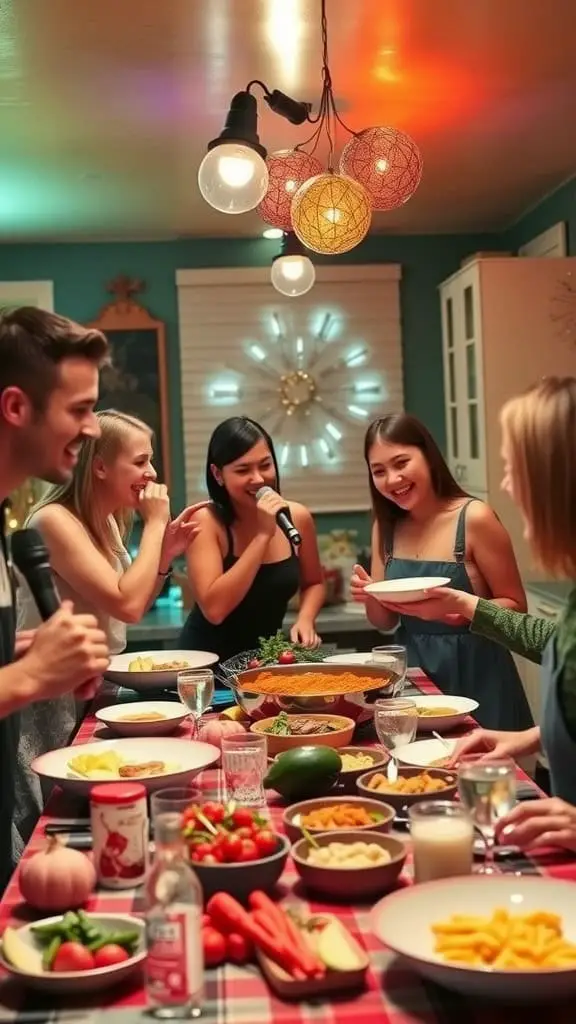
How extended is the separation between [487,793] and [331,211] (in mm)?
1764

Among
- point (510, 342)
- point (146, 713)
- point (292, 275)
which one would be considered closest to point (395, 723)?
point (146, 713)

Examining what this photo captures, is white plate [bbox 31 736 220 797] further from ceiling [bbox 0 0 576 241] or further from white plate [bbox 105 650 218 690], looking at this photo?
ceiling [bbox 0 0 576 241]

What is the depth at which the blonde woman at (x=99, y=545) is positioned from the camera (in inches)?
101

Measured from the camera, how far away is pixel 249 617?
328 cm

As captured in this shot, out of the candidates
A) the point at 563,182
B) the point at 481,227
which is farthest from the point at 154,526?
the point at 481,227

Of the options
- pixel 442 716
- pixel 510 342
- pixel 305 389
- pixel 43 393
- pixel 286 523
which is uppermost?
pixel 510 342

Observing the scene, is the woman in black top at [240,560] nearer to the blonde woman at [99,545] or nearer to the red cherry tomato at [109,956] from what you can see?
the blonde woman at [99,545]

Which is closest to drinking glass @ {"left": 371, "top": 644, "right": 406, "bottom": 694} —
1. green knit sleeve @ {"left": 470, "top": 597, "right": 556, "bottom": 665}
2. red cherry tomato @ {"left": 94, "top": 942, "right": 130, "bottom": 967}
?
green knit sleeve @ {"left": 470, "top": 597, "right": 556, "bottom": 665}

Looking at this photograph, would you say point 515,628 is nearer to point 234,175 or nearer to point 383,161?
point 234,175

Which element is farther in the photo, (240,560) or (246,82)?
(246,82)

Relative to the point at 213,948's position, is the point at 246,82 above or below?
above

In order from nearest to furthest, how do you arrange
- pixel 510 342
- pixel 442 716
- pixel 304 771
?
1. pixel 304 771
2. pixel 442 716
3. pixel 510 342

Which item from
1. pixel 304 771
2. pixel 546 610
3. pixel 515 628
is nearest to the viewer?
pixel 304 771

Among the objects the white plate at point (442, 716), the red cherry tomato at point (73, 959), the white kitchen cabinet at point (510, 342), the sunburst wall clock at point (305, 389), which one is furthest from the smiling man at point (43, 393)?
the sunburst wall clock at point (305, 389)
